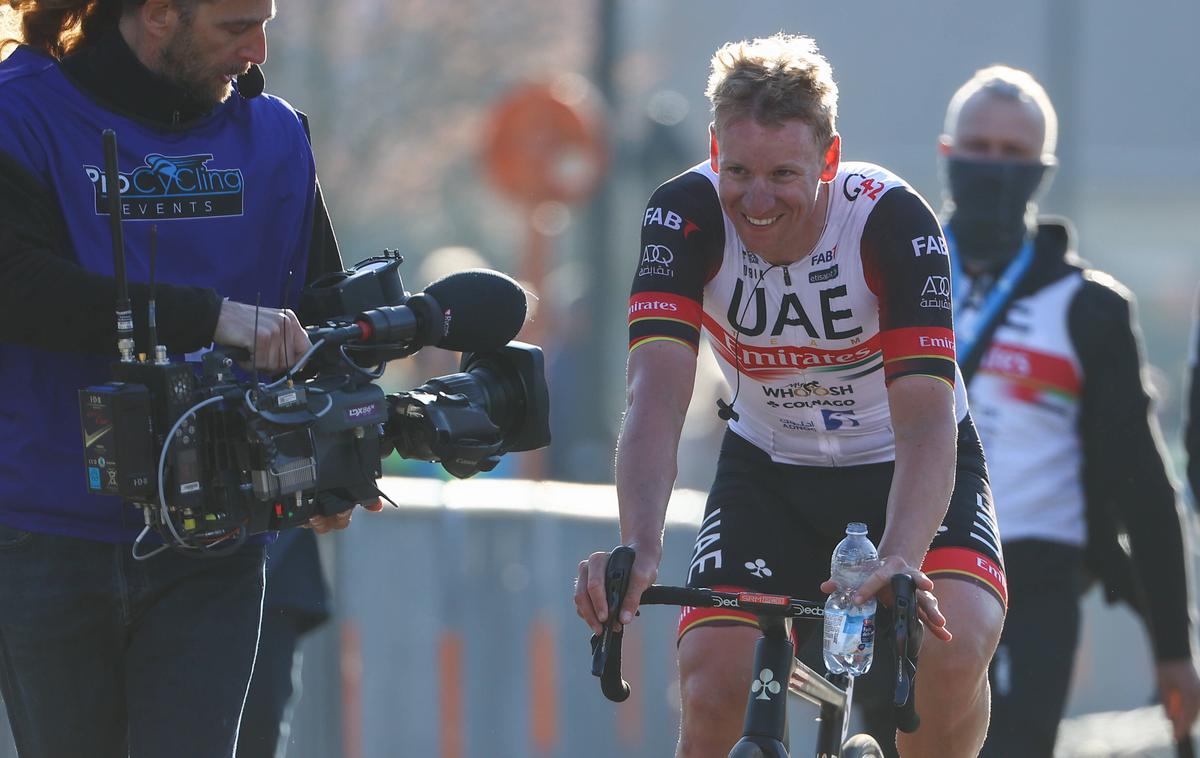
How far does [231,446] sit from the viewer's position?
154 inches

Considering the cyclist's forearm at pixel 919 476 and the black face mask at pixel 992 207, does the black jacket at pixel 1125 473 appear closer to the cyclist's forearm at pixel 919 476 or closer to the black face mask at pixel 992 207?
the black face mask at pixel 992 207

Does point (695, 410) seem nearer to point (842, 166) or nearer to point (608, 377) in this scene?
point (608, 377)

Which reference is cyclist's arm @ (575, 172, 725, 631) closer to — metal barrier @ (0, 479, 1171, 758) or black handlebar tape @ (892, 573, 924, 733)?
black handlebar tape @ (892, 573, 924, 733)

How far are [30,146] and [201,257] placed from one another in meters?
0.45

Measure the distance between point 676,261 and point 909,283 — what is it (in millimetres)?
556

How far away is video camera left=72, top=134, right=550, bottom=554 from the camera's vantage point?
3840 mm

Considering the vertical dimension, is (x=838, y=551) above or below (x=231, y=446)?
below

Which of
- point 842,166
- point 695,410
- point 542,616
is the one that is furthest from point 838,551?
point 695,410

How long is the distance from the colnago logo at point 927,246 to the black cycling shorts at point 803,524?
654 mm

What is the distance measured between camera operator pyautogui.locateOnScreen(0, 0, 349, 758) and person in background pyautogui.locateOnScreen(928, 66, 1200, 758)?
2.61 m

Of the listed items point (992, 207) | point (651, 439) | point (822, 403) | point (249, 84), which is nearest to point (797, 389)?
point (822, 403)

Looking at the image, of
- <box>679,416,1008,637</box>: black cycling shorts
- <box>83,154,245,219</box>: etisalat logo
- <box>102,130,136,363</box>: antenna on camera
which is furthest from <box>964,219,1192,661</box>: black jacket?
<box>102,130,136,363</box>: antenna on camera

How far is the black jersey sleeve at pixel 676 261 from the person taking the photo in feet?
14.5

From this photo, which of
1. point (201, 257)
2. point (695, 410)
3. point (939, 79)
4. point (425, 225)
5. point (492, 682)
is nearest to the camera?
point (201, 257)
